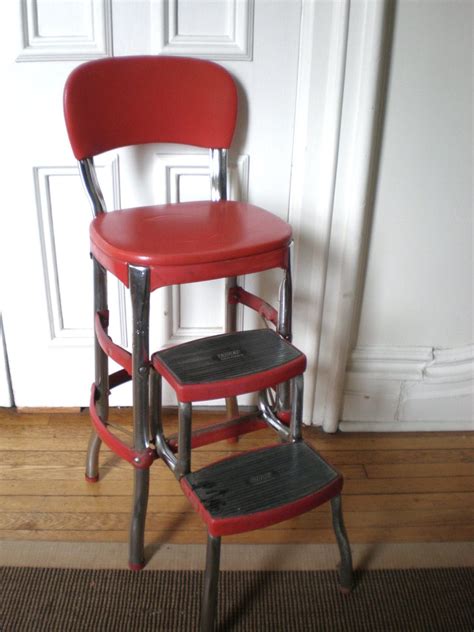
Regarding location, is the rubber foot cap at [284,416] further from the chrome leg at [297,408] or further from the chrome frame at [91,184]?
the chrome frame at [91,184]

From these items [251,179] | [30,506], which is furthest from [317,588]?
[251,179]

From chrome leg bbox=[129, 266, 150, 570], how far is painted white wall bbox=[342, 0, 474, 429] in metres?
0.67

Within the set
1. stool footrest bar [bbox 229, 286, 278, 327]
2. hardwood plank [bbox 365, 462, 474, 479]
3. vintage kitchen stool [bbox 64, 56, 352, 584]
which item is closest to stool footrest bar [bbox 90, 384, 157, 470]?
vintage kitchen stool [bbox 64, 56, 352, 584]

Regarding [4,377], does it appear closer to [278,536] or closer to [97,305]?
[97,305]

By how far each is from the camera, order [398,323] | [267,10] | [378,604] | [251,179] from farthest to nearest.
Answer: [398,323], [251,179], [267,10], [378,604]

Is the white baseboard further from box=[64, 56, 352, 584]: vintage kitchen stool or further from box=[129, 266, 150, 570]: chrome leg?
box=[129, 266, 150, 570]: chrome leg

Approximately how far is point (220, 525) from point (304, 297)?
70 cm

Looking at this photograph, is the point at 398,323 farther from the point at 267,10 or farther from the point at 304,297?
the point at 267,10

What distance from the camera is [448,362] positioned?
63.8 inches

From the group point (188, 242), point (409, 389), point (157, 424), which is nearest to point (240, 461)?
point (157, 424)

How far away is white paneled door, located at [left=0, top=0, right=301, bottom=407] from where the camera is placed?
131 centimetres

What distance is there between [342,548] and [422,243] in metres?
0.75

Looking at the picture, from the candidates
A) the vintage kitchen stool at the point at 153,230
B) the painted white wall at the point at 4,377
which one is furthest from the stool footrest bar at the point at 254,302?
the painted white wall at the point at 4,377

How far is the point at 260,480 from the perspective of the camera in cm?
109
